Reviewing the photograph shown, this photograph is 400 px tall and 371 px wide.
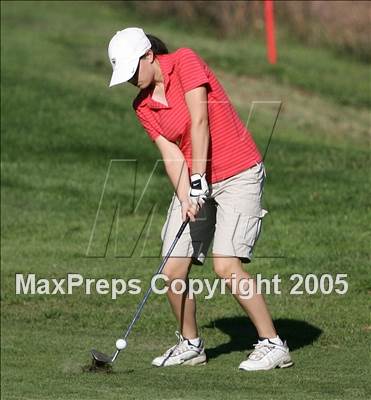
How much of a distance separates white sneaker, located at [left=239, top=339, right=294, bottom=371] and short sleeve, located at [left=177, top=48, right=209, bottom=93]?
5.57 ft

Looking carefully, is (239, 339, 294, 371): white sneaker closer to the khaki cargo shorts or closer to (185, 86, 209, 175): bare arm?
the khaki cargo shorts

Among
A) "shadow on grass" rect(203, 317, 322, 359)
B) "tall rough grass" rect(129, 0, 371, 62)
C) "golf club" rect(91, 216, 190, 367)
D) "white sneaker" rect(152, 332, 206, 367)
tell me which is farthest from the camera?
"tall rough grass" rect(129, 0, 371, 62)

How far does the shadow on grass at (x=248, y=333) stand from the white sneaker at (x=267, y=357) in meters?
0.81

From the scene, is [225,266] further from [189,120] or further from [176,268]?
[189,120]

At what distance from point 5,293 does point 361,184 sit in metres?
4.85

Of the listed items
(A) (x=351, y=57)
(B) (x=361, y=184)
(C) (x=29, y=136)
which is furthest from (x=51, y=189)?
(A) (x=351, y=57)

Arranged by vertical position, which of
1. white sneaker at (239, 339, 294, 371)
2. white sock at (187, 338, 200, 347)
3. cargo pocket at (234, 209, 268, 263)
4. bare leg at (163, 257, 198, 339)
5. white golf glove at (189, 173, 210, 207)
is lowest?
white sock at (187, 338, 200, 347)

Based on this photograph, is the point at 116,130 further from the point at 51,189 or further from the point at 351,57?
the point at 351,57

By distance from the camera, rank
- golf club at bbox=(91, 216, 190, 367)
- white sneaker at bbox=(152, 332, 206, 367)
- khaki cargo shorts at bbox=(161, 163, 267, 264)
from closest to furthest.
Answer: khaki cargo shorts at bbox=(161, 163, 267, 264)
golf club at bbox=(91, 216, 190, 367)
white sneaker at bbox=(152, 332, 206, 367)

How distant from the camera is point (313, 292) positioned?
1050 cm

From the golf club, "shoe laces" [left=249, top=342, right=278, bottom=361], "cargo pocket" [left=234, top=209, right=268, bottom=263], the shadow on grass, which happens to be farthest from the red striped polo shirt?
the shadow on grass

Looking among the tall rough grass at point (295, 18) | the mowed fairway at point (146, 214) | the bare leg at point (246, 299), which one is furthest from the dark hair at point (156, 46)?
the tall rough grass at point (295, 18)

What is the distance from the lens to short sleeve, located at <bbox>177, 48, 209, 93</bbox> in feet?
23.7

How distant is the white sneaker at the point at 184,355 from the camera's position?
26.4 ft
